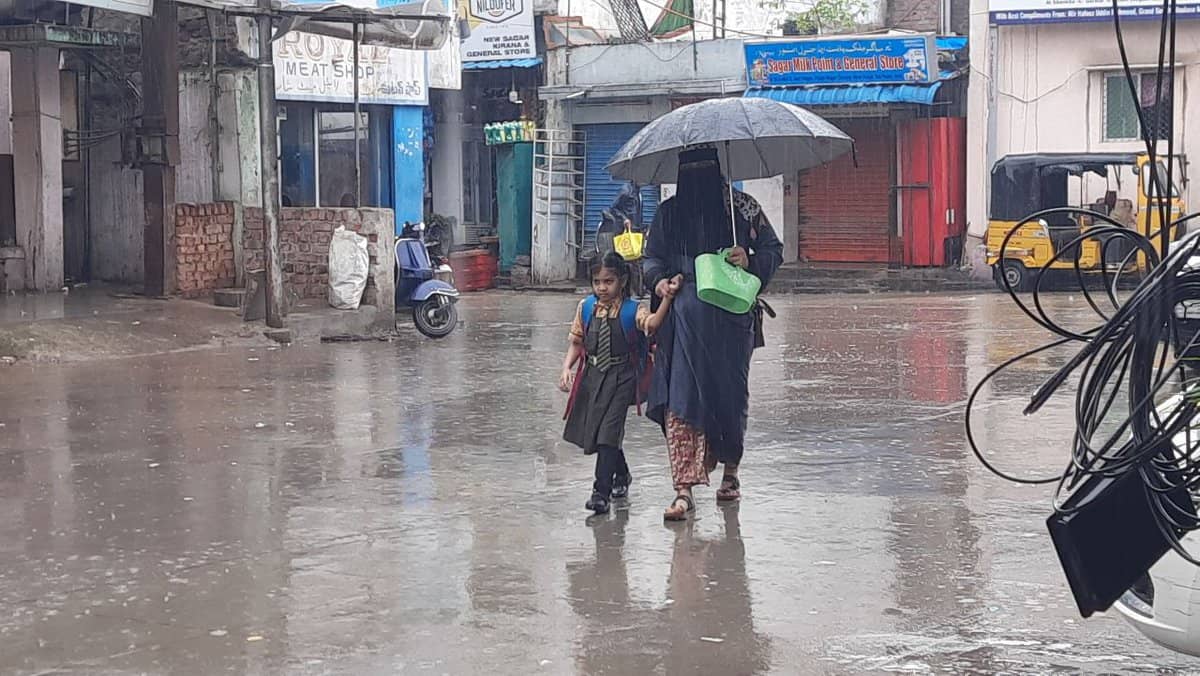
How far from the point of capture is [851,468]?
8078 mm

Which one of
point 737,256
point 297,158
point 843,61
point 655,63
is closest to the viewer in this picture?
point 737,256

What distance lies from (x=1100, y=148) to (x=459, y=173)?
9.90 metres

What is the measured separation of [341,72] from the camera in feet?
64.2

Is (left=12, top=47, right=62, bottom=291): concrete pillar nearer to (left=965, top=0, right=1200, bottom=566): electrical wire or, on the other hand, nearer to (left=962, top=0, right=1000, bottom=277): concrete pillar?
(left=962, top=0, right=1000, bottom=277): concrete pillar

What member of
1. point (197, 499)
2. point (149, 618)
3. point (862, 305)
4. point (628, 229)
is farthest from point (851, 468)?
point (628, 229)

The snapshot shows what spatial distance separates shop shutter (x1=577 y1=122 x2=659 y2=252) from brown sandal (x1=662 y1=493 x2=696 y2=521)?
17677 millimetres

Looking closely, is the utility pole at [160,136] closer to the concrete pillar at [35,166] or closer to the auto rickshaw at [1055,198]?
the concrete pillar at [35,166]

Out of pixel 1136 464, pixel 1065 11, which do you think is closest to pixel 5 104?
pixel 1065 11

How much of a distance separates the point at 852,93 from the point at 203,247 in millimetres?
10679

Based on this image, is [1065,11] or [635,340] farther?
[1065,11]

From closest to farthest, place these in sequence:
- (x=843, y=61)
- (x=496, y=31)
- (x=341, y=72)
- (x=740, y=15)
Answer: (x=341, y=72)
(x=843, y=61)
(x=496, y=31)
(x=740, y=15)

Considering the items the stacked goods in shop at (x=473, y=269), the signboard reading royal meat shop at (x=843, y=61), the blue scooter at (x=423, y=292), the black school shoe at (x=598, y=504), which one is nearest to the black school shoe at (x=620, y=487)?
the black school shoe at (x=598, y=504)

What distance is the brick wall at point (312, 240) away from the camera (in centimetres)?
1518

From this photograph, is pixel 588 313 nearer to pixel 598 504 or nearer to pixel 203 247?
pixel 598 504
